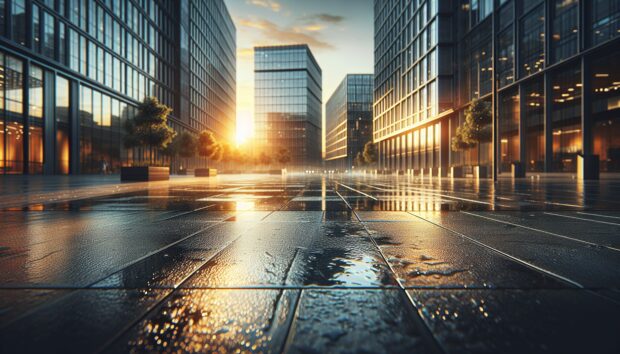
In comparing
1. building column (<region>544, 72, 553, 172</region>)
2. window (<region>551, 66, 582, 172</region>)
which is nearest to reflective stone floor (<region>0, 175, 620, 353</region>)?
building column (<region>544, 72, 553, 172</region>)

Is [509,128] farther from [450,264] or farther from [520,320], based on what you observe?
[520,320]

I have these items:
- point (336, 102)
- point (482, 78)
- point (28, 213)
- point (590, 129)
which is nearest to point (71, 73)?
point (28, 213)

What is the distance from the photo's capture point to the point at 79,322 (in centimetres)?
154

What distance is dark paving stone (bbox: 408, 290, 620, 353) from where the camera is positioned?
133 centimetres

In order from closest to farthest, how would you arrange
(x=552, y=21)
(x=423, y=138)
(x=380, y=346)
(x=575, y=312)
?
(x=380, y=346), (x=575, y=312), (x=552, y=21), (x=423, y=138)

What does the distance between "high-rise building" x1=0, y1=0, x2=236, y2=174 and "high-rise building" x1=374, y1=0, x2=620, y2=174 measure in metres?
32.9

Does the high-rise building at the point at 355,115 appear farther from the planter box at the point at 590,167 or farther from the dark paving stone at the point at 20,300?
the dark paving stone at the point at 20,300

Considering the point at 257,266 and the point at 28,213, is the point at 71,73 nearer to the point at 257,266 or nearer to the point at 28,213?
the point at 28,213

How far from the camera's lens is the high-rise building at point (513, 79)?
2611 cm

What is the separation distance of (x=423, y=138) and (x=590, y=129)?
84.0ft

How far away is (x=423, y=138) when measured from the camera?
169ft

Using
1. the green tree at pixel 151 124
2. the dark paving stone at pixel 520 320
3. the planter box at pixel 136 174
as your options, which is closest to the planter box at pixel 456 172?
the green tree at pixel 151 124

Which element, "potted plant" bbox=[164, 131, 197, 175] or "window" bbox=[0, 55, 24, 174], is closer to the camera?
"window" bbox=[0, 55, 24, 174]

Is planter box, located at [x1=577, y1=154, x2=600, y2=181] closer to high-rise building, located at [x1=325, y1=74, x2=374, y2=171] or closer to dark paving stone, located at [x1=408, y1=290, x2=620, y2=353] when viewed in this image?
dark paving stone, located at [x1=408, y1=290, x2=620, y2=353]
